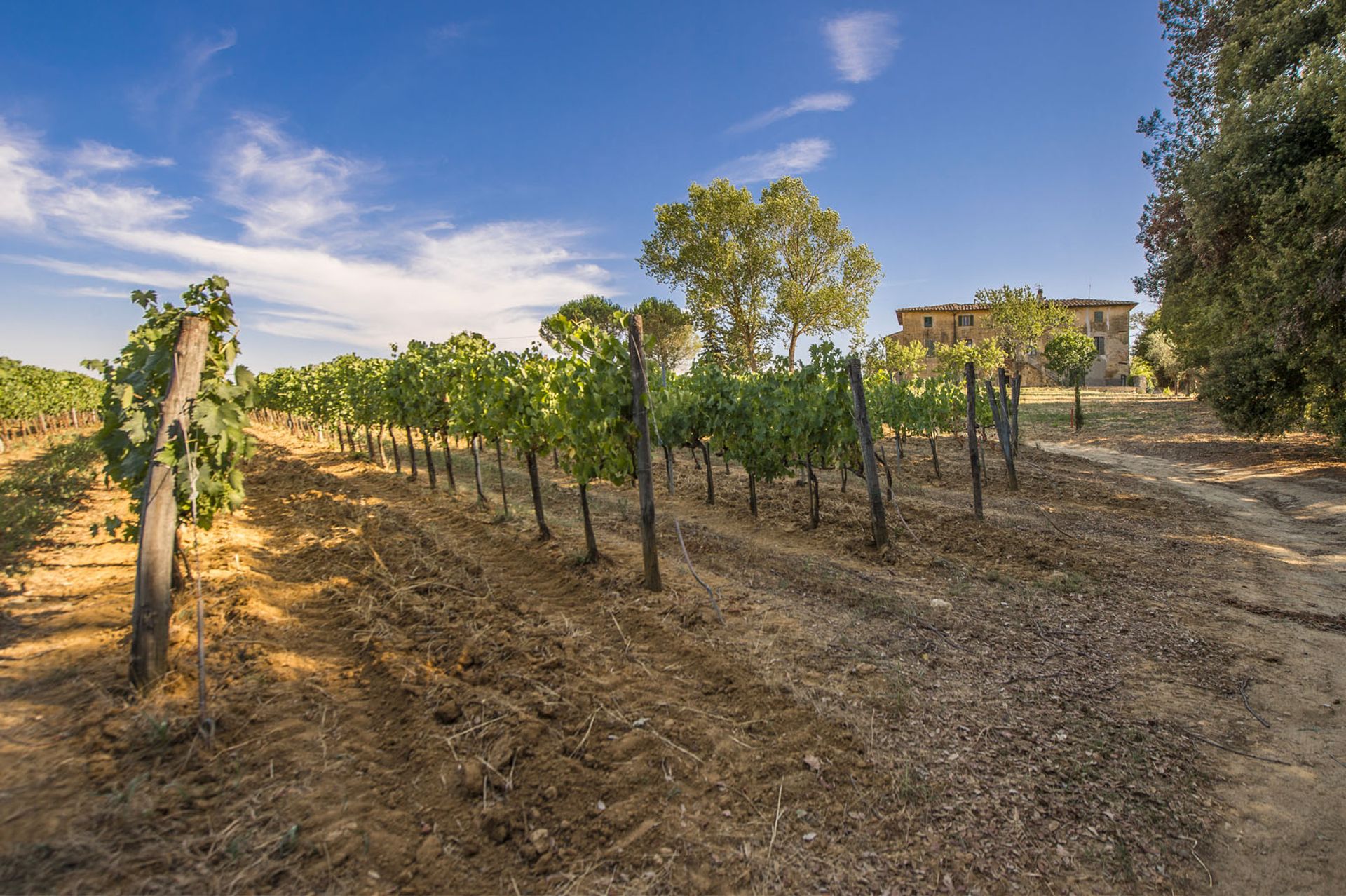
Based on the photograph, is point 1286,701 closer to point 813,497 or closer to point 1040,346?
point 813,497

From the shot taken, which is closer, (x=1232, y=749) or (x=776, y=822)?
(x=776, y=822)

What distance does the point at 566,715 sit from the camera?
4.45 metres

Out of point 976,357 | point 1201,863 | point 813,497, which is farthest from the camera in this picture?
point 976,357

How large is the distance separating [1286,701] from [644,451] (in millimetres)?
6116

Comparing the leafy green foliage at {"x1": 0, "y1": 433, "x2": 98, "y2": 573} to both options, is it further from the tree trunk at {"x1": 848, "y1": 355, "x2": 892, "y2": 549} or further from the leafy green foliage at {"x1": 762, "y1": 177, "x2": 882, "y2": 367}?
the leafy green foliage at {"x1": 762, "y1": 177, "x2": 882, "y2": 367}

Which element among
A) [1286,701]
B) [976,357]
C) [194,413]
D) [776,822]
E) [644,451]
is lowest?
[1286,701]

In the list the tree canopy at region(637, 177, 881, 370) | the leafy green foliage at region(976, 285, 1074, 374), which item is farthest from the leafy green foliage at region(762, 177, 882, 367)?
the leafy green foliage at region(976, 285, 1074, 374)

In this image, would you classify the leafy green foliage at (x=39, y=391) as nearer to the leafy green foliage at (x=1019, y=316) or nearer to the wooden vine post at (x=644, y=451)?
the wooden vine post at (x=644, y=451)

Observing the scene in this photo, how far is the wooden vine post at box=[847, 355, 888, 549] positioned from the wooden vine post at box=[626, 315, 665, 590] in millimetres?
3234

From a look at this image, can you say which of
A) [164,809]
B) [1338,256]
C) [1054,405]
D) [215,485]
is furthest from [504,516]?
[1054,405]

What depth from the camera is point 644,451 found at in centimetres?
711

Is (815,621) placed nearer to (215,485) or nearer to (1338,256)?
(215,485)

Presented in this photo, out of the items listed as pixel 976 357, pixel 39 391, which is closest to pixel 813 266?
pixel 976 357

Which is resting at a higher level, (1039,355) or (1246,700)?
(1039,355)
